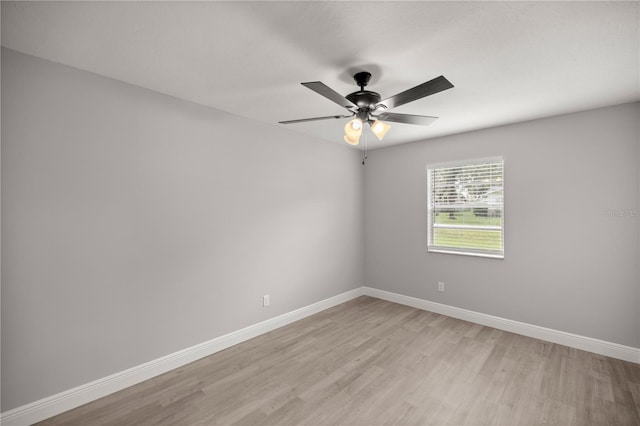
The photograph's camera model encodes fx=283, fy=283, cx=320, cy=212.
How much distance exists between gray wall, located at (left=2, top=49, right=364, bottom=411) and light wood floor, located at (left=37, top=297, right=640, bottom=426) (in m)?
0.36

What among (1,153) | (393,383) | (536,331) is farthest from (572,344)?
(1,153)

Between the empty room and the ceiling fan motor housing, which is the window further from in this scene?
the ceiling fan motor housing

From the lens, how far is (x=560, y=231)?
3086mm

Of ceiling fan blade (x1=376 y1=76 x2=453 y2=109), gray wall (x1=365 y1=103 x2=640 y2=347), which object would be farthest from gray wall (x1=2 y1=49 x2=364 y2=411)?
gray wall (x1=365 y1=103 x2=640 y2=347)

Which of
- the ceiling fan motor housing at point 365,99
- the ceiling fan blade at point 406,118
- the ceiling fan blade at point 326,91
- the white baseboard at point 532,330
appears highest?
the ceiling fan motor housing at point 365,99

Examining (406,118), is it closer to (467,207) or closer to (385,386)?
(467,207)

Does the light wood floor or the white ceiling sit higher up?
the white ceiling

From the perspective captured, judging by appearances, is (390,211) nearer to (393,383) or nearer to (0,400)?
(393,383)

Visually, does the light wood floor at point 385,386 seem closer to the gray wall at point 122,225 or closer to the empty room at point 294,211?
the empty room at point 294,211

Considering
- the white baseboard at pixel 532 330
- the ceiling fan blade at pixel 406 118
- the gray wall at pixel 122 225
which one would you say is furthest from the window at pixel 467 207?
the gray wall at pixel 122 225

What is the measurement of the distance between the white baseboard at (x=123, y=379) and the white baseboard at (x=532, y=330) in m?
1.99

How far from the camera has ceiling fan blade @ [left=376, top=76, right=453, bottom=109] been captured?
1704mm

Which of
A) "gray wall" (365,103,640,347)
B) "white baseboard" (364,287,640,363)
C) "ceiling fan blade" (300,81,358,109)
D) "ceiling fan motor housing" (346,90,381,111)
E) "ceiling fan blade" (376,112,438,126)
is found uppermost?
"ceiling fan motor housing" (346,90,381,111)

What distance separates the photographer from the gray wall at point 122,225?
6.31 ft
